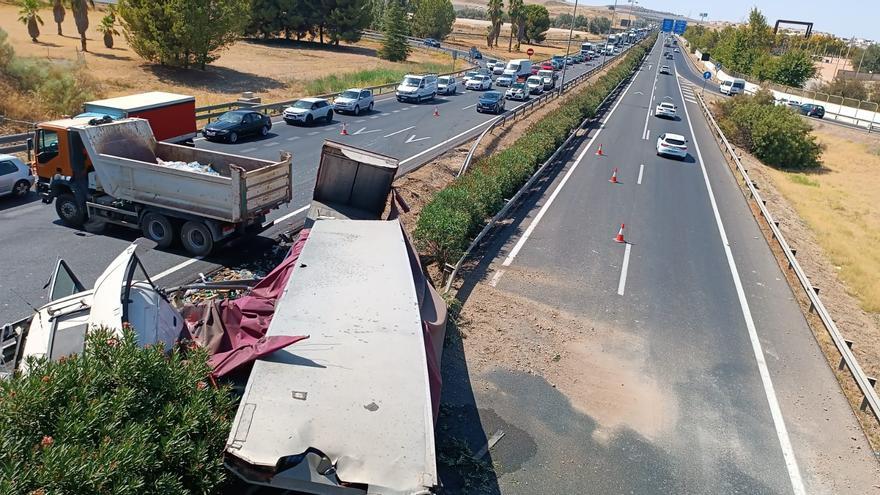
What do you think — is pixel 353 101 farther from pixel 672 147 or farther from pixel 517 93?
pixel 672 147

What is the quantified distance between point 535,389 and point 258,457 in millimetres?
5581

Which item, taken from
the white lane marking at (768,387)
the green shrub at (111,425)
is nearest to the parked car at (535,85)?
the white lane marking at (768,387)

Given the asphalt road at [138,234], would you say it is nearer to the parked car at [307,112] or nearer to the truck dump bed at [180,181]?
the parked car at [307,112]

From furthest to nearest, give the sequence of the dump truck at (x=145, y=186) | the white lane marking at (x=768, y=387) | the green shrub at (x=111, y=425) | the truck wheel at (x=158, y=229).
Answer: the truck wheel at (x=158, y=229) < the dump truck at (x=145, y=186) < the white lane marking at (x=768, y=387) < the green shrub at (x=111, y=425)

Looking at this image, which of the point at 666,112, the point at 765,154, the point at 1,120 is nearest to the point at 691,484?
the point at 1,120

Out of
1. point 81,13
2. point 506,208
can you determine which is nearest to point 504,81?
point 81,13

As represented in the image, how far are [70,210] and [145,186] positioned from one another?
272 centimetres

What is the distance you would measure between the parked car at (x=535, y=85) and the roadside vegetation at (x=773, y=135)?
17.5 metres

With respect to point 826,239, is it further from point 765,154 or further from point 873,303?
point 765,154

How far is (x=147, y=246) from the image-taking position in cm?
1282

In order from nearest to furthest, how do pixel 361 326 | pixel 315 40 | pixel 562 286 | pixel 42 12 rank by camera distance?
pixel 361 326 < pixel 562 286 < pixel 42 12 < pixel 315 40

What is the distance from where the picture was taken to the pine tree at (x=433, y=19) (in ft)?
333

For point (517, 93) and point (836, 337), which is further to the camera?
point (517, 93)

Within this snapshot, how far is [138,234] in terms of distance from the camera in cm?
1462
